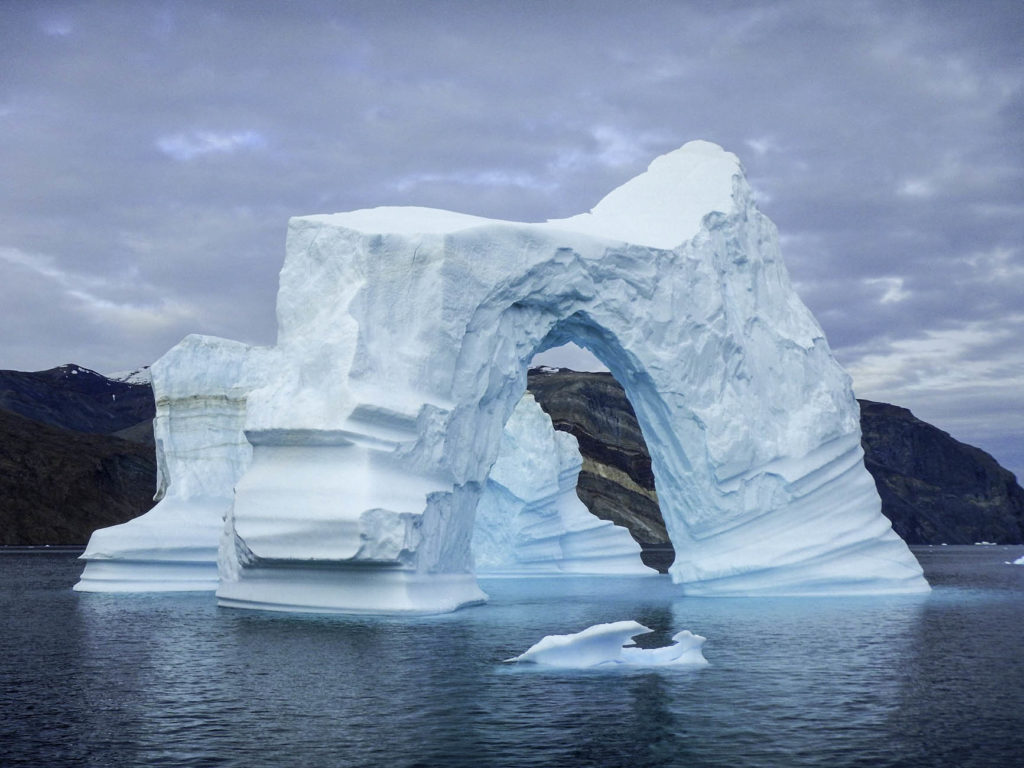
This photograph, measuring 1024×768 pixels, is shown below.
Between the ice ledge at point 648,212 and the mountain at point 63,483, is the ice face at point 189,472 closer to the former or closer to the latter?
the ice ledge at point 648,212

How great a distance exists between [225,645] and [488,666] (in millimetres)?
3622

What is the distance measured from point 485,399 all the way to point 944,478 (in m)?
87.2

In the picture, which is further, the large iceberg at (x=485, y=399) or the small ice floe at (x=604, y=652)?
the large iceberg at (x=485, y=399)

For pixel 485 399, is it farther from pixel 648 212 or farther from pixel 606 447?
pixel 606 447

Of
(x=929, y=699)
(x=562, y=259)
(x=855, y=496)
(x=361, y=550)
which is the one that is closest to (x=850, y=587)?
(x=855, y=496)

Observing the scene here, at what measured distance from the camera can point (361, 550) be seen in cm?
1606

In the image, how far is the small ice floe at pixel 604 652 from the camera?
1151 centimetres

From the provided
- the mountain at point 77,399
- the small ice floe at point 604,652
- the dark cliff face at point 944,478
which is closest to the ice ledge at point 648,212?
the small ice floe at point 604,652

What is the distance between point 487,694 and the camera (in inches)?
400

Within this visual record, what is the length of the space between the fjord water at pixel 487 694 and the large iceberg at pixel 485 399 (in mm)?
1544

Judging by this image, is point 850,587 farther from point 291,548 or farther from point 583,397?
point 583,397

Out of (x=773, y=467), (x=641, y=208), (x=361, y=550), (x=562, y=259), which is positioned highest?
(x=641, y=208)

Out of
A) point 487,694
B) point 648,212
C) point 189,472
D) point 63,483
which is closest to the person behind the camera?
point 487,694

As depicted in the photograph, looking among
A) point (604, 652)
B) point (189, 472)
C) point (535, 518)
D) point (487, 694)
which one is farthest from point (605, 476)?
point (487, 694)
